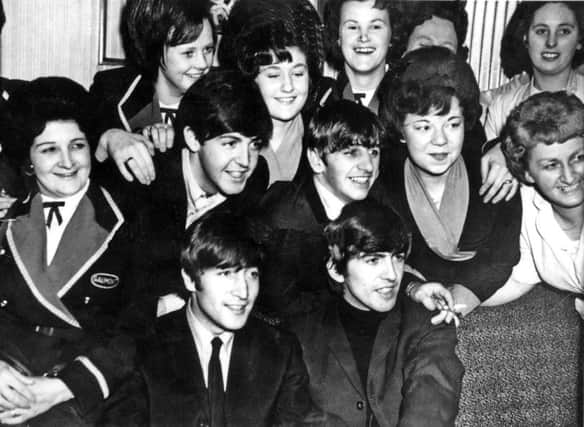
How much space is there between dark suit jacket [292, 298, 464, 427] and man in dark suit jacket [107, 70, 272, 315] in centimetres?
23

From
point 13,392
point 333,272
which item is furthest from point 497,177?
point 13,392

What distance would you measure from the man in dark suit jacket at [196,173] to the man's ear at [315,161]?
0.29 ft

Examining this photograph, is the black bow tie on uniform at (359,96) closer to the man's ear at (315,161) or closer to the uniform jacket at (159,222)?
the man's ear at (315,161)

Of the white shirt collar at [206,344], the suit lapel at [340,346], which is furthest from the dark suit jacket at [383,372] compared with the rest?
the white shirt collar at [206,344]

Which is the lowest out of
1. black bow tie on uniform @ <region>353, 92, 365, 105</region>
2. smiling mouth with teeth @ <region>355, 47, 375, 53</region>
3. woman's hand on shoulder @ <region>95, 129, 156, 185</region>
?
woman's hand on shoulder @ <region>95, 129, 156, 185</region>

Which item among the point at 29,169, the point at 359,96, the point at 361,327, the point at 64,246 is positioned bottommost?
the point at 361,327

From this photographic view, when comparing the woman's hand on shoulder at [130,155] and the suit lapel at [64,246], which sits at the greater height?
the woman's hand on shoulder at [130,155]

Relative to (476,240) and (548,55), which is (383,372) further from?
(548,55)

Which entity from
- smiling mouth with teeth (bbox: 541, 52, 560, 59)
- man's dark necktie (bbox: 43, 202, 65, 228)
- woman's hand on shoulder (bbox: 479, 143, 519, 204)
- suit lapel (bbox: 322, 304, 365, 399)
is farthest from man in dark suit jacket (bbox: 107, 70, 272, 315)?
smiling mouth with teeth (bbox: 541, 52, 560, 59)

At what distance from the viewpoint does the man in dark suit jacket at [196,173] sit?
1.03 meters

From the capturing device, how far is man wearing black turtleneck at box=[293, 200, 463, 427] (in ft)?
3.41

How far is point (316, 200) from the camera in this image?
1064 millimetres

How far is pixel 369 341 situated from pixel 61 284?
1.65 feet

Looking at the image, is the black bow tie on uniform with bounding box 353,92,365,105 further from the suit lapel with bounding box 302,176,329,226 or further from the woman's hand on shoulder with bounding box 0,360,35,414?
the woman's hand on shoulder with bounding box 0,360,35,414
